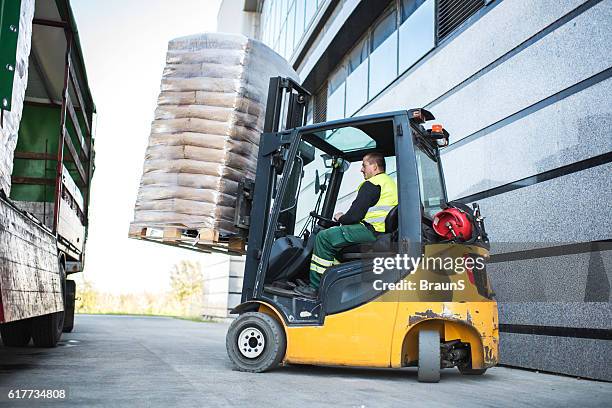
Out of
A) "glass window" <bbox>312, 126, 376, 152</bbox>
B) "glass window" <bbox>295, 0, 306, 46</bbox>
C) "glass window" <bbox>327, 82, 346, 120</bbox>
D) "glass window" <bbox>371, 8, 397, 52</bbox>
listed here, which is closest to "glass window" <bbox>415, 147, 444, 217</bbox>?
"glass window" <bbox>312, 126, 376, 152</bbox>

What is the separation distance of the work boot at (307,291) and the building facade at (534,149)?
1060 mm

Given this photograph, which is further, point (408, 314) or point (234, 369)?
point (234, 369)

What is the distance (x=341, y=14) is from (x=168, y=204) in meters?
7.15

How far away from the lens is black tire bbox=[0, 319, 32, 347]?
25.6 ft

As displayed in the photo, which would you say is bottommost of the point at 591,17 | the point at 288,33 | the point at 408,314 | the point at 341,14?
the point at 408,314

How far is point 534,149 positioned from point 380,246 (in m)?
2.39

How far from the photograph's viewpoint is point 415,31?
998 centimetres

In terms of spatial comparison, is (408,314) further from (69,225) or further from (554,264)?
(69,225)

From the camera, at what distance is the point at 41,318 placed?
768 centimetres

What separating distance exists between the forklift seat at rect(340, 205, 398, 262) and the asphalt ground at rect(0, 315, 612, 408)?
40.2 inches

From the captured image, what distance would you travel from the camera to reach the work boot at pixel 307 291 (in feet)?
18.5

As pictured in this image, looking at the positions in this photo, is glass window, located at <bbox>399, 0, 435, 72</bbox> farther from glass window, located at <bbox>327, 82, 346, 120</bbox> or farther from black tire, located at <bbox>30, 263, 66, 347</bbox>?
black tire, located at <bbox>30, 263, 66, 347</bbox>

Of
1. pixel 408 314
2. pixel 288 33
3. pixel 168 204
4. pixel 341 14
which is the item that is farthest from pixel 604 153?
pixel 288 33

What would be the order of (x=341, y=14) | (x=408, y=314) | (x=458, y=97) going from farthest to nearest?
(x=341, y=14) → (x=458, y=97) → (x=408, y=314)
